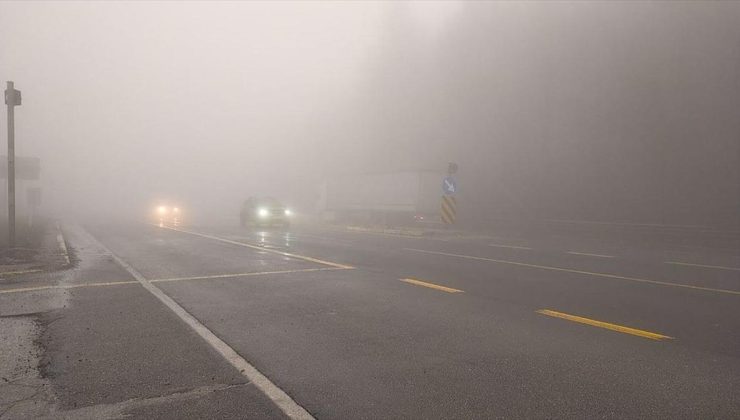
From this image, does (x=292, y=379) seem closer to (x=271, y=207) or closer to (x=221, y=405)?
(x=221, y=405)

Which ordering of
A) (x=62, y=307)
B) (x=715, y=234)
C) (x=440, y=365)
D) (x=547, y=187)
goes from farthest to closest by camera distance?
(x=547, y=187), (x=715, y=234), (x=62, y=307), (x=440, y=365)

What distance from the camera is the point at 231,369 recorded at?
398 centimetres

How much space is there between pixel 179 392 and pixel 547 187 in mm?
37708

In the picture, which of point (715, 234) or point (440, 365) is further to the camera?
point (715, 234)

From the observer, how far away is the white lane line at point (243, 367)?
3186 millimetres

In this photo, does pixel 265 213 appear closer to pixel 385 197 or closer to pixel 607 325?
pixel 385 197

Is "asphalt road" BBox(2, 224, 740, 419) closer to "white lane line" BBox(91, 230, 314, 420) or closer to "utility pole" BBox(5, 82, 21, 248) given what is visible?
"white lane line" BBox(91, 230, 314, 420)

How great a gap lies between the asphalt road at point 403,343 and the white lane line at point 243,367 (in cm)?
5

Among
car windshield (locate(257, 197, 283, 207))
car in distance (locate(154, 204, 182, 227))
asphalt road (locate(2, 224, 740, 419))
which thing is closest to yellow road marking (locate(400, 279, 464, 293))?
asphalt road (locate(2, 224, 740, 419))

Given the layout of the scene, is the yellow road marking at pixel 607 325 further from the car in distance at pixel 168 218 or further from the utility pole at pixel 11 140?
the car in distance at pixel 168 218

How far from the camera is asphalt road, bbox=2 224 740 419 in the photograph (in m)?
3.35

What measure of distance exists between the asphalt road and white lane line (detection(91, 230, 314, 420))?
0.16 ft

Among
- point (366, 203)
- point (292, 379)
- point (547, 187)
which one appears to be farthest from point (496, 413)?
point (547, 187)

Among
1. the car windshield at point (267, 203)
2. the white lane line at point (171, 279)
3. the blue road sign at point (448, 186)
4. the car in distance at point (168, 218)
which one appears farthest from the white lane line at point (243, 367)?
the car in distance at point (168, 218)
